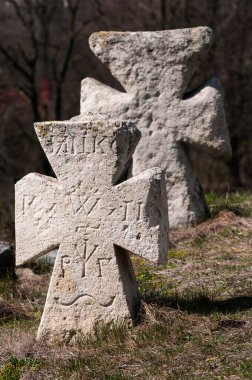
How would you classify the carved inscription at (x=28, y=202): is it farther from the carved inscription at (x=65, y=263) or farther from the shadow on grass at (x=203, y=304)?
the shadow on grass at (x=203, y=304)

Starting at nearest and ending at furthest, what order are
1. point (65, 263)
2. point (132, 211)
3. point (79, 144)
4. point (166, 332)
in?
point (166, 332), point (132, 211), point (79, 144), point (65, 263)

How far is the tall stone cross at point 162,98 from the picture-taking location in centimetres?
866

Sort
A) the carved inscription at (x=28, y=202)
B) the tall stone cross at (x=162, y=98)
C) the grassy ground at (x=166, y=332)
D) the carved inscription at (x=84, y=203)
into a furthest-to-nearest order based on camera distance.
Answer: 1. the tall stone cross at (x=162, y=98)
2. the carved inscription at (x=28, y=202)
3. the carved inscription at (x=84, y=203)
4. the grassy ground at (x=166, y=332)

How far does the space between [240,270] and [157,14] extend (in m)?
10.8

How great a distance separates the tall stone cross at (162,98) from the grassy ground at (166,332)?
1.33m

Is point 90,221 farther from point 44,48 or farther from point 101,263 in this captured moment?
point 44,48

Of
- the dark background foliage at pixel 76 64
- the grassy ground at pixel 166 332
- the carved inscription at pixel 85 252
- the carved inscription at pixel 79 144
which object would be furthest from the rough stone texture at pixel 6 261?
the dark background foliage at pixel 76 64

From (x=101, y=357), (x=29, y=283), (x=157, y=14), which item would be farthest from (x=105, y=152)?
(x=157, y=14)

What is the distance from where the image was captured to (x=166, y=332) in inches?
217

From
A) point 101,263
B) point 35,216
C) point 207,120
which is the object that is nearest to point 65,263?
point 101,263

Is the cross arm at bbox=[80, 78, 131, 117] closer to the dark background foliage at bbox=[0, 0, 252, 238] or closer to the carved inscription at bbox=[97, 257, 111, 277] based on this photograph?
the carved inscription at bbox=[97, 257, 111, 277]

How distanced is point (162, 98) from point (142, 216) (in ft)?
11.1

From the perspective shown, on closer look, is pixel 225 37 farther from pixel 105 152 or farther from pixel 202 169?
pixel 105 152

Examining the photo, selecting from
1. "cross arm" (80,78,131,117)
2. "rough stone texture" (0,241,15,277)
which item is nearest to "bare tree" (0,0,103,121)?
"cross arm" (80,78,131,117)
